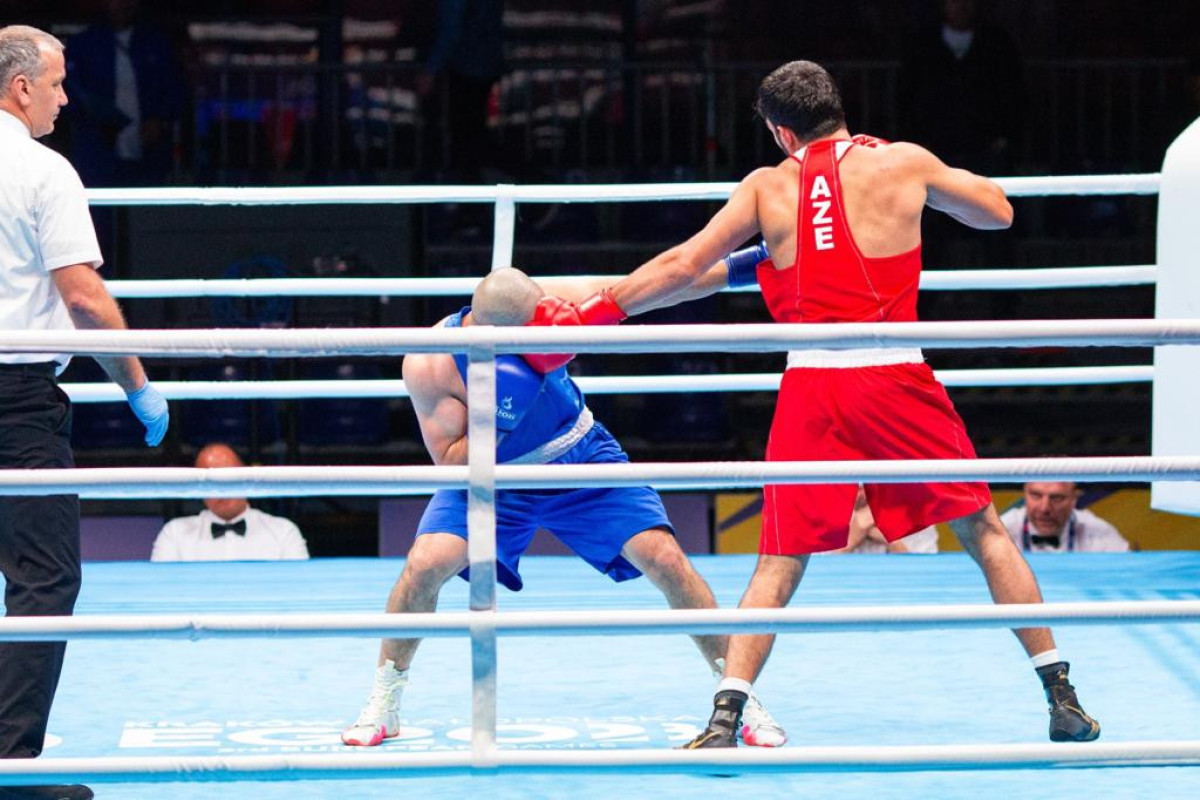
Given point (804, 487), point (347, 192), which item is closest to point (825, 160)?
point (804, 487)

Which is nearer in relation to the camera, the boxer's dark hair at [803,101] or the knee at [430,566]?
the boxer's dark hair at [803,101]

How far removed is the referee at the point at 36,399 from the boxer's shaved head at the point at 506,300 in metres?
0.66

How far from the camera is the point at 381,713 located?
136 inches

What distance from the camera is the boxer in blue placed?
3.49 metres

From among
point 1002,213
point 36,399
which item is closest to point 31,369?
point 36,399

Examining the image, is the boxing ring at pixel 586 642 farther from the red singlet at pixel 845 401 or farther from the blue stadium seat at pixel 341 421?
the blue stadium seat at pixel 341 421

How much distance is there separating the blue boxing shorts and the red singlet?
33 centimetres

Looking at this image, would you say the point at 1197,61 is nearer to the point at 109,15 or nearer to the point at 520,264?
the point at 520,264

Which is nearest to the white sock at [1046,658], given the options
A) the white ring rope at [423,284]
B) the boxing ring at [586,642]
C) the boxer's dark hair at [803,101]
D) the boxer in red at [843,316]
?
the boxer in red at [843,316]

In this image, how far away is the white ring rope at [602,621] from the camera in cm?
255

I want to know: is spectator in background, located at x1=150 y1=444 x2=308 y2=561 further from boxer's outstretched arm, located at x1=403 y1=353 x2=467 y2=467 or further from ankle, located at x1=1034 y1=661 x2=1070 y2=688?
ankle, located at x1=1034 y1=661 x2=1070 y2=688

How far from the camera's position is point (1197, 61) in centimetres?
1022

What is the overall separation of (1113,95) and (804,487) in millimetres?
7853

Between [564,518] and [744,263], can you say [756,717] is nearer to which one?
[564,518]
